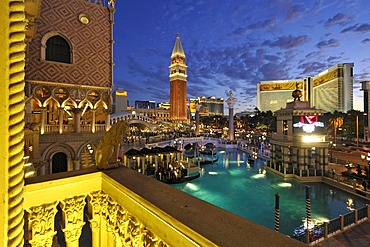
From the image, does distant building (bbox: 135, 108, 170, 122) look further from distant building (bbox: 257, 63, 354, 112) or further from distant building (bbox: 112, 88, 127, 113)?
distant building (bbox: 257, 63, 354, 112)

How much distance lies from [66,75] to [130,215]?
14.3 metres

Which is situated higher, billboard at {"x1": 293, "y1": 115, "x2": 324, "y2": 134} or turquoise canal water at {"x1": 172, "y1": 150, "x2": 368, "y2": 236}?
billboard at {"x1": 293, "y1": 115, "x2": 324, "y2": 134}

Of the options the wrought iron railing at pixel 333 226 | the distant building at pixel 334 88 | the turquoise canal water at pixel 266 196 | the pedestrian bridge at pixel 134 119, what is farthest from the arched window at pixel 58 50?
the distant building at pixel 334 88

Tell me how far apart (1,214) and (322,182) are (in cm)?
2208

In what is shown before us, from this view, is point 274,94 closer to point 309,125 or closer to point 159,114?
point 159,114

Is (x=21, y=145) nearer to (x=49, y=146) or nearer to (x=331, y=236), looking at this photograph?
(x=331, y=236)

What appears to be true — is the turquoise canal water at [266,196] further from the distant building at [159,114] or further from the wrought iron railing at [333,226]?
the distant building at [159,114]

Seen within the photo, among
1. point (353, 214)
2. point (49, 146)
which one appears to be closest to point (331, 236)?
point (353, 214)

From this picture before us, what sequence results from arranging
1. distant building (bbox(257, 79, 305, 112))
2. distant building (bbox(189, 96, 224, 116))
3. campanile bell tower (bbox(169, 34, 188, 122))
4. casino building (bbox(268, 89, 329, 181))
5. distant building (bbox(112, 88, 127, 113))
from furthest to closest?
distant building (bbox(189, 96, 224, 116))
distant building (bbox(257, 79, 305, 112))
campanile bell tower (bbox(169, 34, 188, 122))
distant building (bbox(112, 88, 127, 113))
casino building (bbox(268, 89, 329, 181))

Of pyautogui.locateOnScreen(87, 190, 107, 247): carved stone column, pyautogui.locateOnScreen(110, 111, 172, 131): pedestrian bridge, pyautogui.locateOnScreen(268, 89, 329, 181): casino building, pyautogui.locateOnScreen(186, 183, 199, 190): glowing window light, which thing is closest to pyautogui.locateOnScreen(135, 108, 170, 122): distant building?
pyautogui.locateOnScreen(110, 111, 172, 131): pedestrian bridge

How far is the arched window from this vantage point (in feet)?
43.1

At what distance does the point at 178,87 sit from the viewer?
2972 inches

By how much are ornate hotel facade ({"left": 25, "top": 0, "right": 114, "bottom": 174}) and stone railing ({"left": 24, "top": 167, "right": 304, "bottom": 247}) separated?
1186cm

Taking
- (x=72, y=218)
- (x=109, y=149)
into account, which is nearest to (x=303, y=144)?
(x=109, y=149)
